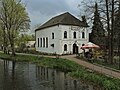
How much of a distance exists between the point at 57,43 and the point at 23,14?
403 inches

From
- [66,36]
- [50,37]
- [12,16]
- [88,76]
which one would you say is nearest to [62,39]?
[66,36]

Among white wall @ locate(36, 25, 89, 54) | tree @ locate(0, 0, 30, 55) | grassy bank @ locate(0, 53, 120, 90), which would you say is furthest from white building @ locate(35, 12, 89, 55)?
grassy bank @ locate(0, 53, 120, 90)

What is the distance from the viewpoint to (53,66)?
125ft

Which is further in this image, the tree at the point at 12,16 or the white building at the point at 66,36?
the tree at the point at 12,16

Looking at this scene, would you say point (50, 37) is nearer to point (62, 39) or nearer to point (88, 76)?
point (62, 39)

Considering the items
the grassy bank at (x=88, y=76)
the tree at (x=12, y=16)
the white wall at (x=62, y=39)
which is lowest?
the grassy bank at (x=88, y=76)

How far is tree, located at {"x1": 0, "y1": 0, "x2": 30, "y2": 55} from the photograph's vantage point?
56.8 meters

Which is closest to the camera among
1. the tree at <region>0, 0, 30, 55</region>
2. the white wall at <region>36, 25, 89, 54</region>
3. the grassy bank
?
the grassy bank

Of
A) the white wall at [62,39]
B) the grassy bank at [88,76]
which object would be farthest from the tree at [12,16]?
the grassy bank at [88,76]

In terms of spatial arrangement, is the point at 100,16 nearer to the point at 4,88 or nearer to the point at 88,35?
the point at 4,88

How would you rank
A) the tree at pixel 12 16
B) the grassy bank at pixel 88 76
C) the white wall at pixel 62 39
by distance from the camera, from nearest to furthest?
the grassy bank at pixel 88 76
the white wall at pixel 62 39
the tree at pixel 12 16

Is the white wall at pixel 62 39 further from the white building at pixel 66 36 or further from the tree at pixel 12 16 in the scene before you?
the tree at pixel 12 16

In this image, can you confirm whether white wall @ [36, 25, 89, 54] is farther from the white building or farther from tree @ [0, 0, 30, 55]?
tree @ [0, 0, 30, 55]

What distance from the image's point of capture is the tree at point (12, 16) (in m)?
56.8
